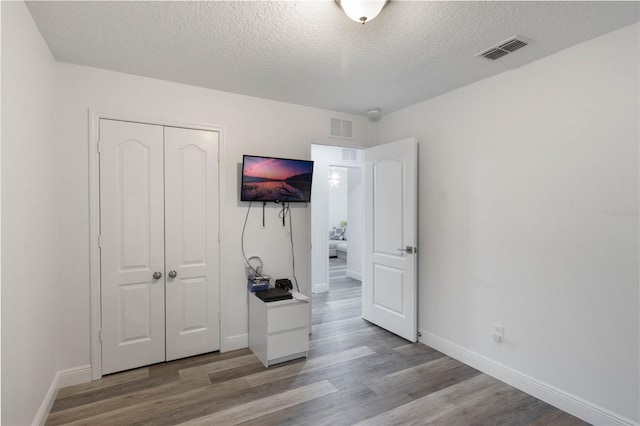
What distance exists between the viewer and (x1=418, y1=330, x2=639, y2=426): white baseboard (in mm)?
2154

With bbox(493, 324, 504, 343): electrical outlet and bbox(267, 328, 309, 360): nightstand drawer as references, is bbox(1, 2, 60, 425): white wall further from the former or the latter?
bbox(493, 324, 504, 343): electrical outlet

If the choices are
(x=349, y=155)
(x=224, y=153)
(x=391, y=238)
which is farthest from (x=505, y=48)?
(x=349, y=155)

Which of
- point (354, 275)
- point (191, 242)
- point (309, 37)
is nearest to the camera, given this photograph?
point (309, 37)

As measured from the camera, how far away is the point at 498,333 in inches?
110

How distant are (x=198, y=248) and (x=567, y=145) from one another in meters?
3.17

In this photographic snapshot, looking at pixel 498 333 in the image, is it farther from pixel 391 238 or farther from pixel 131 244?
pixel 131 244

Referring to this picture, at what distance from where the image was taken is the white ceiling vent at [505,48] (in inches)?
87.2

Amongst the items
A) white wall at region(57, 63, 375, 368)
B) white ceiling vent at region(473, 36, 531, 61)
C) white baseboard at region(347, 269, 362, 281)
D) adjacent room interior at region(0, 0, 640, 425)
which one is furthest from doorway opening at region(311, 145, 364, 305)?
white ceiling vent at region(473, 36, 531, 61)

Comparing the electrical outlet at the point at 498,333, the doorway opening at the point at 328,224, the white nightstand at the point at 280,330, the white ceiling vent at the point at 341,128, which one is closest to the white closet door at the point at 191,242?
the white nightstand at the point at 280,330

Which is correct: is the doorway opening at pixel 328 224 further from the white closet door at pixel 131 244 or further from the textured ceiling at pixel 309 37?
Answer: the white closet door at pixel 131 244

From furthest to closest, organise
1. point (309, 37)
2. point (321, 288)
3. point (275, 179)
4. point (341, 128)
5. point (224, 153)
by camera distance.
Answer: point (321, 288) < point (341, 128) < point (275, 179) < point (224, 153) < point (309, 37)

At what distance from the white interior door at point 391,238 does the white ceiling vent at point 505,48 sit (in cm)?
109

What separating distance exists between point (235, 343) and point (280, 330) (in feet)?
2.11

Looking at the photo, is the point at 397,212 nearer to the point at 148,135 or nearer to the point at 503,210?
the point at 503,210
